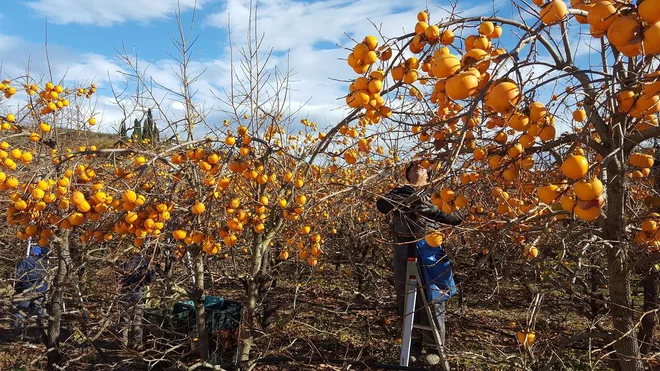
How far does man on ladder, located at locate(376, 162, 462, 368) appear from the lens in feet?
9.68

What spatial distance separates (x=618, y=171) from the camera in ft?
6.09

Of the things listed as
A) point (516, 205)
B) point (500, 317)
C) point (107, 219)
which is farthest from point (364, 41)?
point (500, 317)

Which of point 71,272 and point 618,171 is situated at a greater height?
point 618,171

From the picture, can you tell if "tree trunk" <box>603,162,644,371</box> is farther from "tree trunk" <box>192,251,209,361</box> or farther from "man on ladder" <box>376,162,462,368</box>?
"tree trunk" <box>192,251,209,361</box>

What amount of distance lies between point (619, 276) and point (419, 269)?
1635 mm

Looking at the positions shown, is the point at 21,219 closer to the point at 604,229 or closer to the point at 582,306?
the point at 604,229

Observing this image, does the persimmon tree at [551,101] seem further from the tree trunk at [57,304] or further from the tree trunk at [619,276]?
the tree trunk at [57,304]

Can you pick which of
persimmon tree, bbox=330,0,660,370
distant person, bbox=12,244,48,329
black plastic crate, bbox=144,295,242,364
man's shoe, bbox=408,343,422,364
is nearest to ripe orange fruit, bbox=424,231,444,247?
persimmon tree, bbox=330,0,660,370

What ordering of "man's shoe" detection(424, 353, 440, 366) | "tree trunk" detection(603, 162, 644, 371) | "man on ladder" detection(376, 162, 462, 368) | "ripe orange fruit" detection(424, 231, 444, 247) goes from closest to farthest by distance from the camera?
"tree trunk" detection(603, 162, 644, 371), "ripe orange fruit" detection(424, 231, 444, 247), "man on ladder" detection(376, 162, 462, 368), "man's shoe" detection(424, 353, 440, 366)

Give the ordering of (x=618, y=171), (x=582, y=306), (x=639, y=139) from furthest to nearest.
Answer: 1. (x=582, y=306)
2. (x=618, y=171)
3. (x=639, y=139)

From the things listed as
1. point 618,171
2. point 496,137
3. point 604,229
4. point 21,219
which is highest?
point 496,137

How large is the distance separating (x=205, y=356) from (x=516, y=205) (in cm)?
251

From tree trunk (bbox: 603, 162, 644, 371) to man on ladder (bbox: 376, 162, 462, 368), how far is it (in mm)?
922

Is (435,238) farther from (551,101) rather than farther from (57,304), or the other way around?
(57,304)
